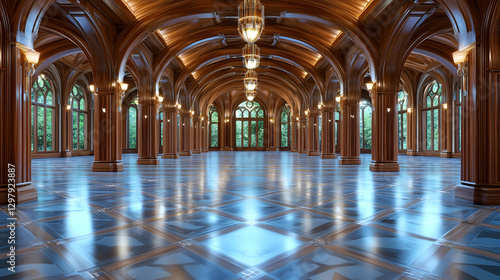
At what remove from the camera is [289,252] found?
2.67 meters

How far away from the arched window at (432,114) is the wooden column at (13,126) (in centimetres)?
2332

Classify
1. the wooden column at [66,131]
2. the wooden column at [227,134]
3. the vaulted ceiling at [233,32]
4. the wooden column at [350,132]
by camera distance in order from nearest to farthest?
1. the vaulted ceiling at [233,32]
2. the wooden column at [350,132]
3. the wooden column at [66,131]
4. the wooden column at [227,134]

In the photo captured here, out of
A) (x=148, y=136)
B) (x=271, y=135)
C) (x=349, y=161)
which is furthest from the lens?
(x=271, y=135)

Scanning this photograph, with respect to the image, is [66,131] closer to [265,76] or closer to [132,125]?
[132,125]

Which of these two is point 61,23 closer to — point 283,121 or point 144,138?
point 144,138

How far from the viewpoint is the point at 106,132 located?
10.7 m

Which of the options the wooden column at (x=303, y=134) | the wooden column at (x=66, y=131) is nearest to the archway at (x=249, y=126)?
the wooden column at (x=303, y=134)

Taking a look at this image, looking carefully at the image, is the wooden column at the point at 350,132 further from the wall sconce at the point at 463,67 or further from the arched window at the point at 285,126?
the arched window at the point at 285,126

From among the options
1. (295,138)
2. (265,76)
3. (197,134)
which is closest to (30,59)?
(265,76)

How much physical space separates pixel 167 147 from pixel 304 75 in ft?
34.8

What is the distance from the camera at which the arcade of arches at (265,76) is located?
514 cm

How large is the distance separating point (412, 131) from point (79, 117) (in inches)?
984

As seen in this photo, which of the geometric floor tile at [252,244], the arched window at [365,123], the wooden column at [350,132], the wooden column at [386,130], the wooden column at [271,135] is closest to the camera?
the geometric floor tile at [252,244]

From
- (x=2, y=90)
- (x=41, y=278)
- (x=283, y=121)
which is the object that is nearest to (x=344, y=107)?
(x=2, y=90)
